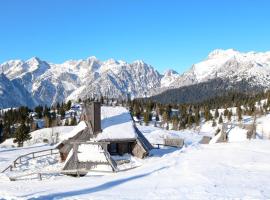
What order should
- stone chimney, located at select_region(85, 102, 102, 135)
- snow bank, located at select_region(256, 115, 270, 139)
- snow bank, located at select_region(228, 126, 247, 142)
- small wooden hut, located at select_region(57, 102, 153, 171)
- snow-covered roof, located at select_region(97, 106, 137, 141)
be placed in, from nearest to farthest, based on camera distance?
small wooden hut, located at select_region(57, 102, 153, 171) < snow-covered roof, located at select_region(97, 106, 137, 141) < stone chimney, located at select_region(85, 102, 102, 135) < snow bank, located at select_region(228, 126, 247, 142) < snow bank, located at select_region(256, 115, 270, 139)

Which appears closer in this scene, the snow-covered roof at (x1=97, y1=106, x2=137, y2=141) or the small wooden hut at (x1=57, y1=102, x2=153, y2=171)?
the small wooden hut at (x1=57, y1=102, x2=153, y2=171)

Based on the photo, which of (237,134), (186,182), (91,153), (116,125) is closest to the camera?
(186,182)

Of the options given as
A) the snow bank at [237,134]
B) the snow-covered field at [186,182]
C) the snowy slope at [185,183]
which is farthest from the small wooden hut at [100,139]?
the snow bank at [237,134]

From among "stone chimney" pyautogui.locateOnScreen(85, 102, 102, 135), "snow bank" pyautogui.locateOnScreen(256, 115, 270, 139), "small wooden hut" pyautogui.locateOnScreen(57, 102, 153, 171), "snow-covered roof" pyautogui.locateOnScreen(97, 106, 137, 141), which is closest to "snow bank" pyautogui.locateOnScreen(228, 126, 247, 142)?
"small wooden hut" pyautogui.locateOnScreen(57, 102, 153, 171)

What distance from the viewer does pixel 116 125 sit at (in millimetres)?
47562

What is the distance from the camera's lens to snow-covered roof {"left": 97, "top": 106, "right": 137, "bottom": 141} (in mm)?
45616

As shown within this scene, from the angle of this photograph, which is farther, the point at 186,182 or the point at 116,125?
the point at 116,125

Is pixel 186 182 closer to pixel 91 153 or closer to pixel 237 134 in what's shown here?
pixel 91 153

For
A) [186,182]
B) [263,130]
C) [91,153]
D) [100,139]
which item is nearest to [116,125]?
[100,139]

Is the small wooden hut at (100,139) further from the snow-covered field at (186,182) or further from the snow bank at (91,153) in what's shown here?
the snow-covered field at (186,182)

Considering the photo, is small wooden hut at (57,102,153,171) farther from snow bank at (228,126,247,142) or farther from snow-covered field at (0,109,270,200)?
snow bank at (228,126,247,142)

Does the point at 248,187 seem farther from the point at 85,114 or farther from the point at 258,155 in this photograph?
the point at 85,114

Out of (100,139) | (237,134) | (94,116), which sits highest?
(94,116)

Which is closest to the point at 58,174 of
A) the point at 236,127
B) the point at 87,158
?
the point at 87,158
